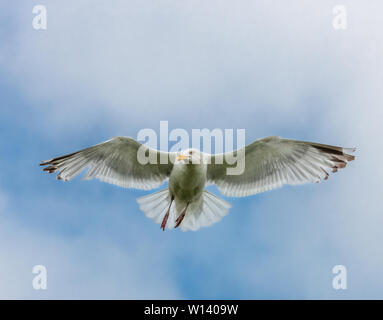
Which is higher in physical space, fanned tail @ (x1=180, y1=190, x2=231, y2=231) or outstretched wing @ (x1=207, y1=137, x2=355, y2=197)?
outstretched wing @ (x1=207, y1=137, x2=355, y2=197)

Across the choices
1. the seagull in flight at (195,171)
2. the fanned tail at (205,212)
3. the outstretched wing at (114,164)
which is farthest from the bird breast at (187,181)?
the outstretched wing at (114,164)

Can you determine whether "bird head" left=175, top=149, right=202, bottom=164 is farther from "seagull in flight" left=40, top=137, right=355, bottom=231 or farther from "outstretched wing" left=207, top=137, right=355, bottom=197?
"outstretched wing" left=207, top=137, right=355, bottom=197

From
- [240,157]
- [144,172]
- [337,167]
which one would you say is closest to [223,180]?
[240,157]

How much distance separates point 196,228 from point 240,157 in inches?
51.2

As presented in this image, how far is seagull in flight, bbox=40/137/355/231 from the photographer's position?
22.1 ft

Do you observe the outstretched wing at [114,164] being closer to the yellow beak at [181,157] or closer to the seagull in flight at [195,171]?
the seagull in flight at [195,171]

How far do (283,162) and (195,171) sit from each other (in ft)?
4.38

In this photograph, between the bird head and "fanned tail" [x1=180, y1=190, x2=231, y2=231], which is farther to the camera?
"fanned tail" [x1=180, y1=190, x2=231, y2=231]

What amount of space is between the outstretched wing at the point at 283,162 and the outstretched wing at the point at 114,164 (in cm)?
94

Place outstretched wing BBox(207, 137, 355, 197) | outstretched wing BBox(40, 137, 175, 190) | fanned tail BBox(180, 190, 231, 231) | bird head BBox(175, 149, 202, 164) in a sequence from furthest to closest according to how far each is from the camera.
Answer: fanned tail BBox(180, 190, 231, 231) < outstretched wing BBox(40, 137, 175, 190) < outstretched wing BBox(207, 137, 355, 197) < bird head BBox(175, 149, 202, 164)

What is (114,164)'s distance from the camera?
7.18m

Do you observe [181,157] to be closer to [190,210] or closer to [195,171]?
[195,171]

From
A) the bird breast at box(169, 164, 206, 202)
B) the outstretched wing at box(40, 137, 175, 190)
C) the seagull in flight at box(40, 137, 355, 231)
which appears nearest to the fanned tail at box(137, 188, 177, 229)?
the seagull in flight at box(40, 137, 355, 231)

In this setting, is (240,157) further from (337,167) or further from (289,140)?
(337,167)
